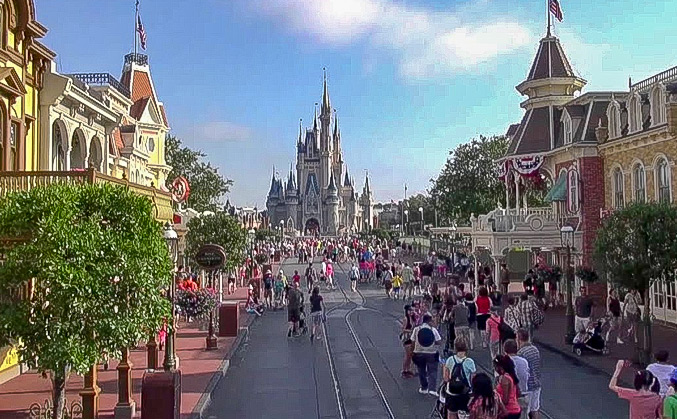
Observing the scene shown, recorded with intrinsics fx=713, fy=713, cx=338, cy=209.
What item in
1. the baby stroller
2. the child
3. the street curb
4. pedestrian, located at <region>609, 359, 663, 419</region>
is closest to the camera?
pedestrian, located at <region>609, 359, 663, 419</region>

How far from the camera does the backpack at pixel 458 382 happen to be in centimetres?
888

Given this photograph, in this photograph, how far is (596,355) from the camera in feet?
57.4

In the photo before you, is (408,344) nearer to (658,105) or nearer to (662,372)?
(662,372)

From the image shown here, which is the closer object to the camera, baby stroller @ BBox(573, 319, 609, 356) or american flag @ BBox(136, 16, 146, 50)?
baby stroller @ BBox(573, 319, 609, 356)

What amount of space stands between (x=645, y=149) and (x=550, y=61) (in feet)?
35.3

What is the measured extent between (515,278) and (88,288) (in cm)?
3292

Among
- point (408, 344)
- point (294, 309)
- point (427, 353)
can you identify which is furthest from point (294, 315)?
point (427, 353)

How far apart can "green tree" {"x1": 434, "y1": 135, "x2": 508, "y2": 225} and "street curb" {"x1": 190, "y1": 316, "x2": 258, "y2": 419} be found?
1284 inches

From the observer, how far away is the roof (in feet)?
109

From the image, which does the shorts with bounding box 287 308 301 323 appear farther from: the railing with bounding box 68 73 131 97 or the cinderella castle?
the cinderella castle

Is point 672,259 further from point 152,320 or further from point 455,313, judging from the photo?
point 152,320

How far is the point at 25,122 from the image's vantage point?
16.5 meters

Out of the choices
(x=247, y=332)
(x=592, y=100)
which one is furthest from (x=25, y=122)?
(x=592, y=100)

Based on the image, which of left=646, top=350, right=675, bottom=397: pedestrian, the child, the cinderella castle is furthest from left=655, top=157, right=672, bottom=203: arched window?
the cinderella castle
